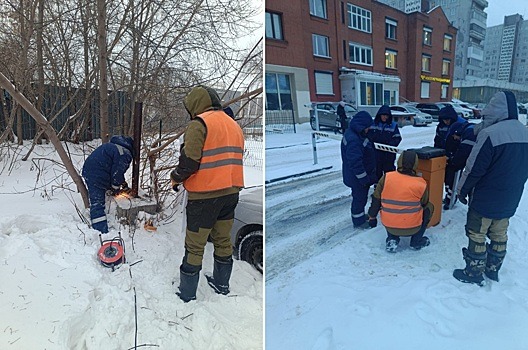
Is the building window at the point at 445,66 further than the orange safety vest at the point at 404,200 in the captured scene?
No

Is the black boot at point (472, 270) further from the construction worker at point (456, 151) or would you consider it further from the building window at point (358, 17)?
the building window at point (358, 17)

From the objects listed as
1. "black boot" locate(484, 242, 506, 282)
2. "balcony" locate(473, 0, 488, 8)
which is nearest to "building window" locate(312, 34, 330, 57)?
"balcony" locate(473, 0, 488, 8)

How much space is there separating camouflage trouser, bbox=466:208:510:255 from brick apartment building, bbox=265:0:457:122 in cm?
69

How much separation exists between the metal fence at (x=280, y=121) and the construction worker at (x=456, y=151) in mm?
1513

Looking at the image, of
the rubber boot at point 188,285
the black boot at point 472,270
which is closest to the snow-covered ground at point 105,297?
the rubber boot at point 188,285

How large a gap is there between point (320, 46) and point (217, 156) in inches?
28.8

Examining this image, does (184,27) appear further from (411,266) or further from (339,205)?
(411,266)

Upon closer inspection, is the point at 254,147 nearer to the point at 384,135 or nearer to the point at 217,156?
the point at 217,156

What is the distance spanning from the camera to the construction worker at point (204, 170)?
189 cm

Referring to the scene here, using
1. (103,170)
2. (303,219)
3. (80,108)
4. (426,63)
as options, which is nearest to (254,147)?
(303,219)

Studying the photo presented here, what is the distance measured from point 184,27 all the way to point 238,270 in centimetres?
290

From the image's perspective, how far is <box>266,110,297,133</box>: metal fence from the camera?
1410 mm

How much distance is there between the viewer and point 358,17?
175 centimetres

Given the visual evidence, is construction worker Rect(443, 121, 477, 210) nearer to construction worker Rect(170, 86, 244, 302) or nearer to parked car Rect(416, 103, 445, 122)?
parked car Rect(416, 103, 445, 122)
